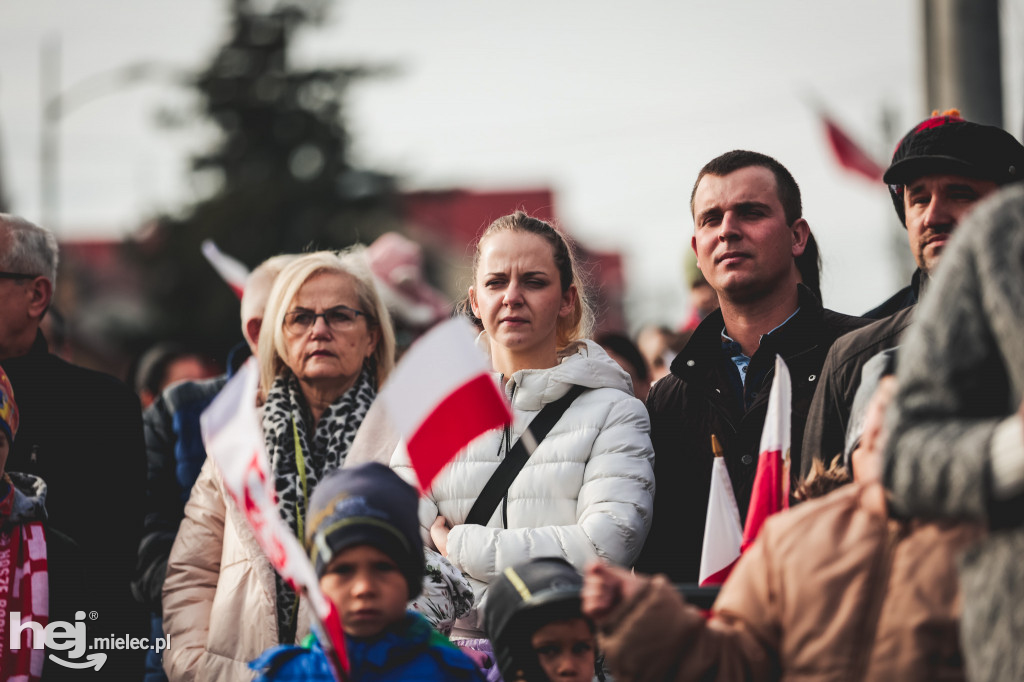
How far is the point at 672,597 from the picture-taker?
265cm

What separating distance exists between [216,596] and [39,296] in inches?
58.2

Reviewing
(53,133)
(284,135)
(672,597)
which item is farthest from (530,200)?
(672,597)

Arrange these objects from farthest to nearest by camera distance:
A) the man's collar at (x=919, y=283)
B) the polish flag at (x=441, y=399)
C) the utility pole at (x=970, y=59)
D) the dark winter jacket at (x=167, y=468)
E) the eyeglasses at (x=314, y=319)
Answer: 1. the utility pole at (x=970, y=59)
2. the dark winter jacket at (x=167, y=468)
3. the eyeglasses at (x=314, y=319)
4. the man's collar at (x=919, y=283)
5. the polish flag at (x=441, y=399)

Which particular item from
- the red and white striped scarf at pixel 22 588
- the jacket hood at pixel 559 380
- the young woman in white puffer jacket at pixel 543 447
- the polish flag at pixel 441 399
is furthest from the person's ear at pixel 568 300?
the red and white striped scarf at pixel 22 588

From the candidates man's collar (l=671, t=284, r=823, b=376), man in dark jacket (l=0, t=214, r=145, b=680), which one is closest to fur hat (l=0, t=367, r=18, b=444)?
man in dark jacket (l=0, t=214, r=145, b=680)

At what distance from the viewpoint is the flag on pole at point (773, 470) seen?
3586mm

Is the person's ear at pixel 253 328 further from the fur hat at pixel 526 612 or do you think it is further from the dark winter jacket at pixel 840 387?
the dark winter jacket at pixel 840 387

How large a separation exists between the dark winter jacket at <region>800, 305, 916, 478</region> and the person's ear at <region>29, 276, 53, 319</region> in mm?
3064

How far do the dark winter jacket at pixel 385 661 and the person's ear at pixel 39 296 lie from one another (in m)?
2.20

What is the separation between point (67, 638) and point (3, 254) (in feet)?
5.05

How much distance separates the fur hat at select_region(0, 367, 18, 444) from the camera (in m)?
4.13

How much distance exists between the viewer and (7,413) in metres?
4.17

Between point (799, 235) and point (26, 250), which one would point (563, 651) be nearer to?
point (799, 235)

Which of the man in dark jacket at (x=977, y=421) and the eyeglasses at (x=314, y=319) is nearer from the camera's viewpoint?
the man in dark jacket at (x=977, y=421)
